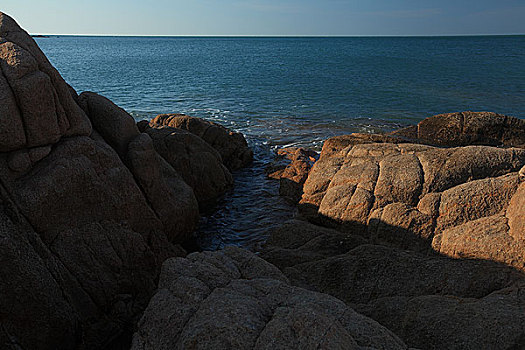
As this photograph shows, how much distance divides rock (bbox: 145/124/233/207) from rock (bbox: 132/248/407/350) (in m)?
7.35

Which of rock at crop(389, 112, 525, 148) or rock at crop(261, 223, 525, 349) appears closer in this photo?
rock at crop(261, 223, 525, 349)

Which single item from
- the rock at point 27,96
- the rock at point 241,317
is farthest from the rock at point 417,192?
the rock at point 27,96

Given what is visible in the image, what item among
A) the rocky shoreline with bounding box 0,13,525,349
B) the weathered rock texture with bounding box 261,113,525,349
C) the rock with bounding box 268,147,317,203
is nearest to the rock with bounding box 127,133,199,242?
the rocky shoreline with bounding box 0,13,525,349

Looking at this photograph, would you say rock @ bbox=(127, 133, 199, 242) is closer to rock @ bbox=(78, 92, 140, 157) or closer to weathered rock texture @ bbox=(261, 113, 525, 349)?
rock @ bbox=(78, 92, 140, 157)

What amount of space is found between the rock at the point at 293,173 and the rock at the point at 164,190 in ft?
12.7

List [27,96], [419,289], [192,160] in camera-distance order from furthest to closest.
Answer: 1. [192,160]
2. [27,96]
3. [419,289]

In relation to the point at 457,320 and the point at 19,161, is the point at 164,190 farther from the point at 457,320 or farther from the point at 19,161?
the point at 457,320

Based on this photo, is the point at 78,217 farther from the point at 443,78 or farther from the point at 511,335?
the point at 443,78

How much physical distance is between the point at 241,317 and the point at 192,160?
958 cm

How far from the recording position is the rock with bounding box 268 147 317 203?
1341 centimetres

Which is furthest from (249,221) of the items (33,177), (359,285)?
(33,177)

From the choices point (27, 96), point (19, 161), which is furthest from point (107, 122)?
point (19, 161)

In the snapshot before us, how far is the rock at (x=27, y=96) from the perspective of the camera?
6.52m

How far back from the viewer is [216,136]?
661 inches
